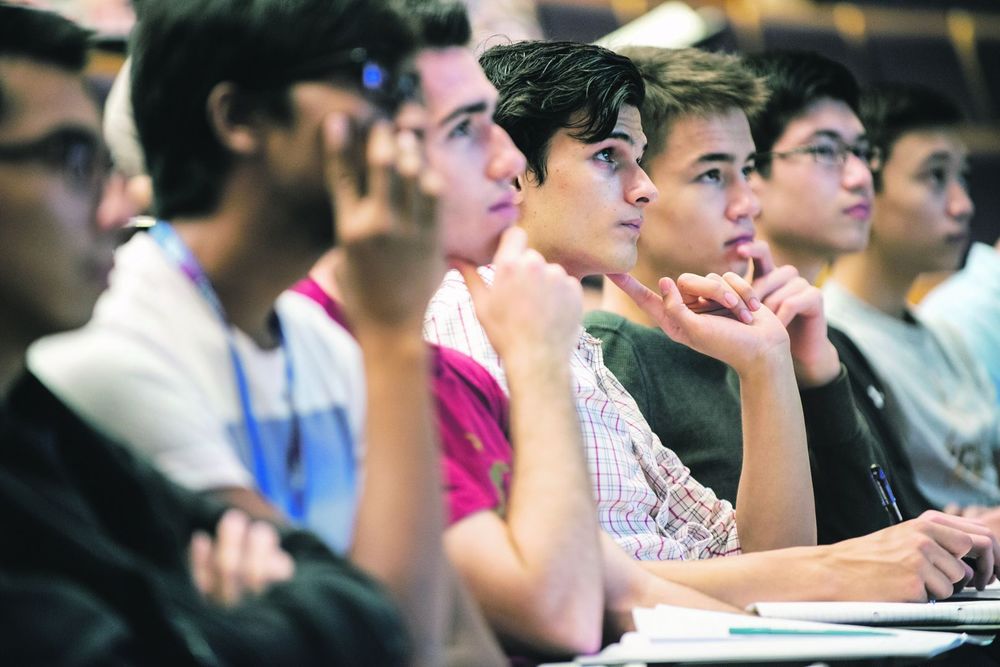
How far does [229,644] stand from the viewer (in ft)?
2.85

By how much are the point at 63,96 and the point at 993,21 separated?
6.76 meters

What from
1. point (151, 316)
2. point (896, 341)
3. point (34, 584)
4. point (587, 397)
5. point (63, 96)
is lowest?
point (896, 341)

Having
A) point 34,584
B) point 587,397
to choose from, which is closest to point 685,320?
point 587,397

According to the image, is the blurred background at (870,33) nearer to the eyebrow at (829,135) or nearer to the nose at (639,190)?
the eyebrow at (829,135)

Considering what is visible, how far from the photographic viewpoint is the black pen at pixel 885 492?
215cm

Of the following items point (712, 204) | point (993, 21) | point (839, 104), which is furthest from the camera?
point (993, 21)

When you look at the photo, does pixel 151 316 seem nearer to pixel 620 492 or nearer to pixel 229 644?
pixel 229 644

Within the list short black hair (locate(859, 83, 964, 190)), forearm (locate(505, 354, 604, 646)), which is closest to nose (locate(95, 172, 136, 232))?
forearm (locate(505, 354, 604, 646))

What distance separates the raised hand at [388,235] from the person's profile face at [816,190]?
6.35ft

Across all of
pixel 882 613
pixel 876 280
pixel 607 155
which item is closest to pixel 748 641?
pixel 882 613

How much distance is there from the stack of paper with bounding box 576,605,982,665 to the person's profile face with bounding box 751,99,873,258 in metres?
1.64

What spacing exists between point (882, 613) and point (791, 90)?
170 centimetres

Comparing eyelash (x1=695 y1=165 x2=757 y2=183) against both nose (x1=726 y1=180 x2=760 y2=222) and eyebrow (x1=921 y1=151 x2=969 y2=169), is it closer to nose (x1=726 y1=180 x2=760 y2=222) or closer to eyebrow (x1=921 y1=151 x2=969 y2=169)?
nose (x1=726 y1=180 x2=760 y2=222)

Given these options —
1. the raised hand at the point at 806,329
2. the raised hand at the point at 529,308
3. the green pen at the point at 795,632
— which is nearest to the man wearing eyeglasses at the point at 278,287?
the raised hand at the point at 529,308
